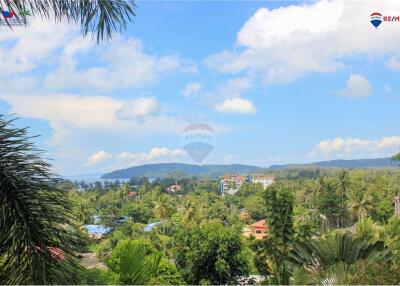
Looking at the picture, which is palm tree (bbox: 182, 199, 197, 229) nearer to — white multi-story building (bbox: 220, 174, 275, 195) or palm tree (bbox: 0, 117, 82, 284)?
palm tree (bbox: 0, 117, 82, 284)

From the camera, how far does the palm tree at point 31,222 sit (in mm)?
1430

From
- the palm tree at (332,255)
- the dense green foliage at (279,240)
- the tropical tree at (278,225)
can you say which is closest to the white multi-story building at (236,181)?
the dense green foliage at (279,240)

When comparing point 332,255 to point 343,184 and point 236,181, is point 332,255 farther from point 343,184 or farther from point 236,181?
point 236,181

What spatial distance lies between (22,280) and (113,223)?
165 feet

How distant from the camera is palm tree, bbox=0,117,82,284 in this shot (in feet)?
4.69

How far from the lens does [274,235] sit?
72.8 feet

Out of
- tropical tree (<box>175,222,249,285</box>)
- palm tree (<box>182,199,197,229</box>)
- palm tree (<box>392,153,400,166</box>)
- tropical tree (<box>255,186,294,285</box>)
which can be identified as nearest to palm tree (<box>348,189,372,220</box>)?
palm tree (<box>182,199,197,229</box>)

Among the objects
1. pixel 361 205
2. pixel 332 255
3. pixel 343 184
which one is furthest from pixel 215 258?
pixel 343 184

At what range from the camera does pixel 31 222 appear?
143 centimetres

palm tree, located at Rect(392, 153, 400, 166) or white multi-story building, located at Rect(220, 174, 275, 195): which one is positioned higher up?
palm tree, located at Rect(392, 153, 400, 166)

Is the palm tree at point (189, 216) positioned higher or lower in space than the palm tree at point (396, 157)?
lower

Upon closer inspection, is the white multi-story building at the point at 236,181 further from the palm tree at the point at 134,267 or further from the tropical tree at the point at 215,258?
the palm tree at the point at 134,267

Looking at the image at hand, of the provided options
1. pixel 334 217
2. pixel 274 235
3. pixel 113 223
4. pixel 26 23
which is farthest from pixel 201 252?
pixel 334 217

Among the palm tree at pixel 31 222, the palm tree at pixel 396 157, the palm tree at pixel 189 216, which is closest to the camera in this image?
the palm tree at pixel 31 222
